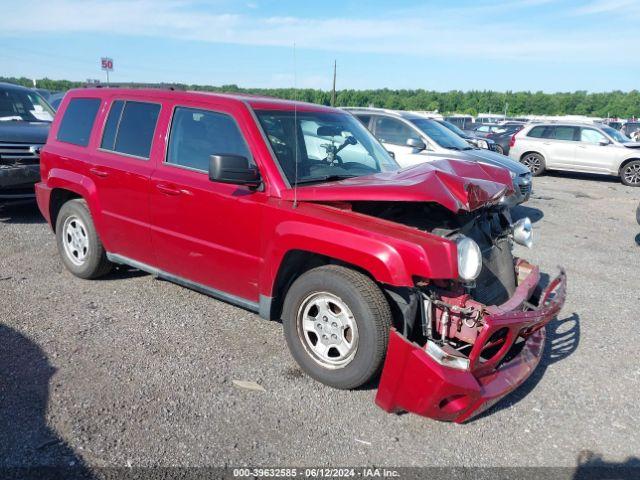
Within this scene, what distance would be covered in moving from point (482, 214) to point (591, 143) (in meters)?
13.7

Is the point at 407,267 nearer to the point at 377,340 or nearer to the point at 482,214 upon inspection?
the point at 377,340

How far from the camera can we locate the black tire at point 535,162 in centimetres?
1582

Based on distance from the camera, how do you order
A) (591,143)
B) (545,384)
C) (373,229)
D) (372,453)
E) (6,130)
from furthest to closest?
(591,143) → (6,130) → (545,384) → (373,229) → (372,453)

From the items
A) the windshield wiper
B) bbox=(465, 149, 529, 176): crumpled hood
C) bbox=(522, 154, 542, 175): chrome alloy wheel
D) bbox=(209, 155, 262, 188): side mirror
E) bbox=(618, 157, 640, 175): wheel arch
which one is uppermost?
bbox=(209, 155, 262, 188): side mirror

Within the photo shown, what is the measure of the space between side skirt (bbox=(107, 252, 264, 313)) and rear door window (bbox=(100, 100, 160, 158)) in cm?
99

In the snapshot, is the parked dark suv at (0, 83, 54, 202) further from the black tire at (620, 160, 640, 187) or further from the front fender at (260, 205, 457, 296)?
the black tire at (620, 160, 640, 187)

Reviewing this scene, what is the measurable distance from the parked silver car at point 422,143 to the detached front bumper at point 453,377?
19.8ft

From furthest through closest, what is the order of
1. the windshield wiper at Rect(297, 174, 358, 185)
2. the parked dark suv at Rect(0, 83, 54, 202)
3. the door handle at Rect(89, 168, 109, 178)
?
the parked dark suv at Rect(0, 83, 54, 202) → the door handle at Rect(89, 168, 109, 178) → the windshield wiper at Rect(297, 174, 358, 185)

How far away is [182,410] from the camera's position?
3.20m

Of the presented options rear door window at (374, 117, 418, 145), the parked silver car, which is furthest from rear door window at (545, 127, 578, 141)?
rear door window at (374, 117, 418, 145)

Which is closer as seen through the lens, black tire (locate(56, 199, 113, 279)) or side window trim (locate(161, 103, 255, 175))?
side window trim (locate(161, 103, 255, 175))

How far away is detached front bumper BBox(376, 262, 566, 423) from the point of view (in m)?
2.81

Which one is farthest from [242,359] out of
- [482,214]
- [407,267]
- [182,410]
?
[482,214]

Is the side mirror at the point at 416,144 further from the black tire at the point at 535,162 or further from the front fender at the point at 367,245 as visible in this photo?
the black tire at the point at 535,162
